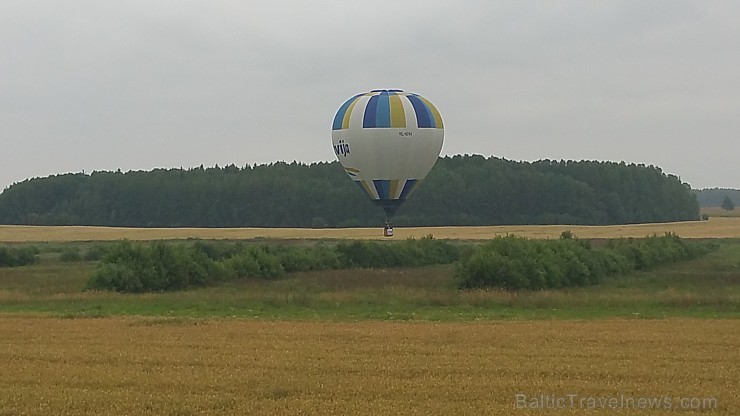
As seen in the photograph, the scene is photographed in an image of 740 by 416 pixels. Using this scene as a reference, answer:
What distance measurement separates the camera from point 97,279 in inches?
1347

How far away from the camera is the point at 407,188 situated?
5309 cm

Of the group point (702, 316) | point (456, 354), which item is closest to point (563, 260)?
point (702, 316)

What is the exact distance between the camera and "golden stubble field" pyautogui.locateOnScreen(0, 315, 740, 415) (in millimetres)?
12070

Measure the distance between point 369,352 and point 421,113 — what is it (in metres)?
35.1

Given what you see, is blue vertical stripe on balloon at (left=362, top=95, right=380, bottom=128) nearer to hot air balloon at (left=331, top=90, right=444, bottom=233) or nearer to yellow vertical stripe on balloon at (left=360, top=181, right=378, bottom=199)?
hot air balloon at (left=331, top=90, right=444, bottom=233)

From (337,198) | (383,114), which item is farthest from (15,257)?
(337,198)

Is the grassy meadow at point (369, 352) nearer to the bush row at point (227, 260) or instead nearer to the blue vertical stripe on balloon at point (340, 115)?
the bush row at point (227, 260)

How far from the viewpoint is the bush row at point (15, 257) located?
5056cm

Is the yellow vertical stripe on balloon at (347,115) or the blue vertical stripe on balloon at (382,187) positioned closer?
the yellow vertical stripe on balloon at (347,115)

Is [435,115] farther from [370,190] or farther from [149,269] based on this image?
[149,269]

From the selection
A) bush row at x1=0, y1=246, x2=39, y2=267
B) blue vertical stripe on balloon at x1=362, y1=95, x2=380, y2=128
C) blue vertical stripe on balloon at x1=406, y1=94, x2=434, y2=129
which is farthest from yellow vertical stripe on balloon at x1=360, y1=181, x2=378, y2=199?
bush row at x1=0, y1=246, x2=39, y2=267

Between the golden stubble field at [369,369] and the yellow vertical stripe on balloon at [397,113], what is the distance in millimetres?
29184

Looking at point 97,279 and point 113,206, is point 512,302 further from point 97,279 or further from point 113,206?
point 113,206
